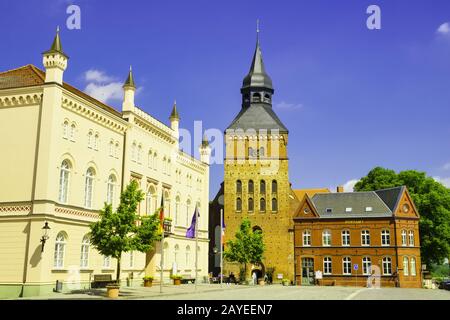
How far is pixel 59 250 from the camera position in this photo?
103 feet

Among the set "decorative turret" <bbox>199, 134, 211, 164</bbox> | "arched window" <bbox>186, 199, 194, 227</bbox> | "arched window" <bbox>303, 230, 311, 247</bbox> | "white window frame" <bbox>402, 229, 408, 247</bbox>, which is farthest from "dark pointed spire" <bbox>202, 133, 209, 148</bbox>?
"white window frame" <bbox>402, 229, 408, 247</bbox>

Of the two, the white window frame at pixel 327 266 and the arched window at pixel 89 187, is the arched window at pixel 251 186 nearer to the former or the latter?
the white window frame at pixel 327 266

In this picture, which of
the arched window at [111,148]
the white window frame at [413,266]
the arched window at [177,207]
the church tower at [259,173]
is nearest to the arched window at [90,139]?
the arched window at [111,148]

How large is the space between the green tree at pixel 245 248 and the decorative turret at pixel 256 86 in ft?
60.8

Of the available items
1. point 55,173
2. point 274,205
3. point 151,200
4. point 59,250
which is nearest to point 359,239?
point 274,205

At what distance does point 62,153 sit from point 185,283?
21.7 m

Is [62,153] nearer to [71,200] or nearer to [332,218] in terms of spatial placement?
[71,200]

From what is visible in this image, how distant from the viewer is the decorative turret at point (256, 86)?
70500mm

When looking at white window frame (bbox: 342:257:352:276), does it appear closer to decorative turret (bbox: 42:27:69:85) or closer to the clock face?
the clock face

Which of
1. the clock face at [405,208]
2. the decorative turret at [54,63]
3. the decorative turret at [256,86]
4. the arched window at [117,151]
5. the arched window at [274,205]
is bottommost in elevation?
the clock face at [405,208]

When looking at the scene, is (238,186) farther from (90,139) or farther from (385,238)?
(90,139)

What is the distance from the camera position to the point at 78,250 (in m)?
32.9

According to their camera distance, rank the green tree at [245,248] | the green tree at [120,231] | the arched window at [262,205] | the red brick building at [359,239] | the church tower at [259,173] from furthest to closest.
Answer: the arched window at [262,205] < the church tower at [259,173] < the green tree at [245,248] < the red brick building at [359,239] < the green tree at [120,231]

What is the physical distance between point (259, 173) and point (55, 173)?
40041mm
